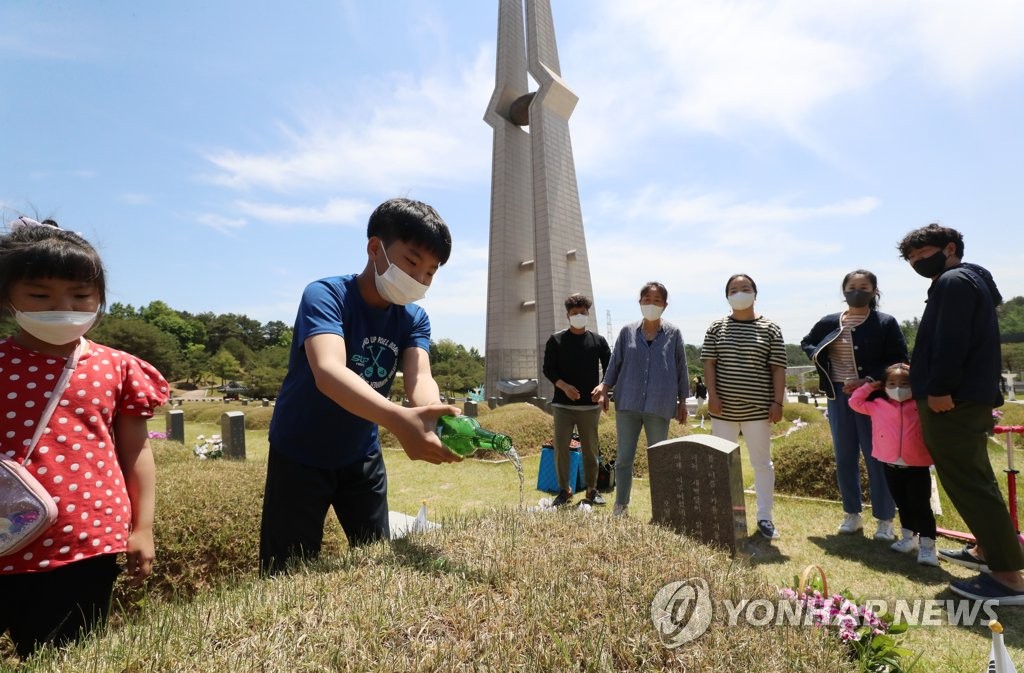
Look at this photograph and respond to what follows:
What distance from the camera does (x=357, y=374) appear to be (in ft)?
6.29

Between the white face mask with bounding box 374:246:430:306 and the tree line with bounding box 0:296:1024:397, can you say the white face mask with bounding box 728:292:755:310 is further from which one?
the tree line with bounding box 0:296:1024:397

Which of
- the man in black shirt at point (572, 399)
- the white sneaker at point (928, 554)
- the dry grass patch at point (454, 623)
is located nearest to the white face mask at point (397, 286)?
the dry grass patch at point (454, 623)

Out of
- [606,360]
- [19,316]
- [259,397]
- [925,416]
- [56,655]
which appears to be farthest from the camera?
[259,397]

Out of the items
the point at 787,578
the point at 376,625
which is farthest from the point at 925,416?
the point at 376,625

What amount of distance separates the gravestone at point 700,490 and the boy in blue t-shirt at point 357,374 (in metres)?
2.20

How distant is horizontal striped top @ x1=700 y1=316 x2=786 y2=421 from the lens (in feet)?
15.1

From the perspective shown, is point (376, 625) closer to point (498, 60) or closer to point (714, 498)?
point (714, 498)

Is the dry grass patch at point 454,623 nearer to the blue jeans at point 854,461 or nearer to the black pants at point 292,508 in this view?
the black pants at point 292,508

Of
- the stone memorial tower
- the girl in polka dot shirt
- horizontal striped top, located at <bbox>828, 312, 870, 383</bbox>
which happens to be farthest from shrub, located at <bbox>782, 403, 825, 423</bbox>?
the girl in polka dot shirt

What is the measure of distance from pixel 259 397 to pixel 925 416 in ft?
117

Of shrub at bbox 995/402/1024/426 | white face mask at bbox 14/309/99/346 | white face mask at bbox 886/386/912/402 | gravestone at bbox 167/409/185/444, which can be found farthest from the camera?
gravestone at bbox 167/409/185/444

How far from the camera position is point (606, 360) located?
589 cm

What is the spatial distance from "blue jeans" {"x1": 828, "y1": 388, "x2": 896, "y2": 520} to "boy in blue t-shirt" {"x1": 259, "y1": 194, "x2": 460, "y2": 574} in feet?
13.9

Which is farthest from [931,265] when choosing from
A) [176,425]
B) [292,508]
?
[176,425]
